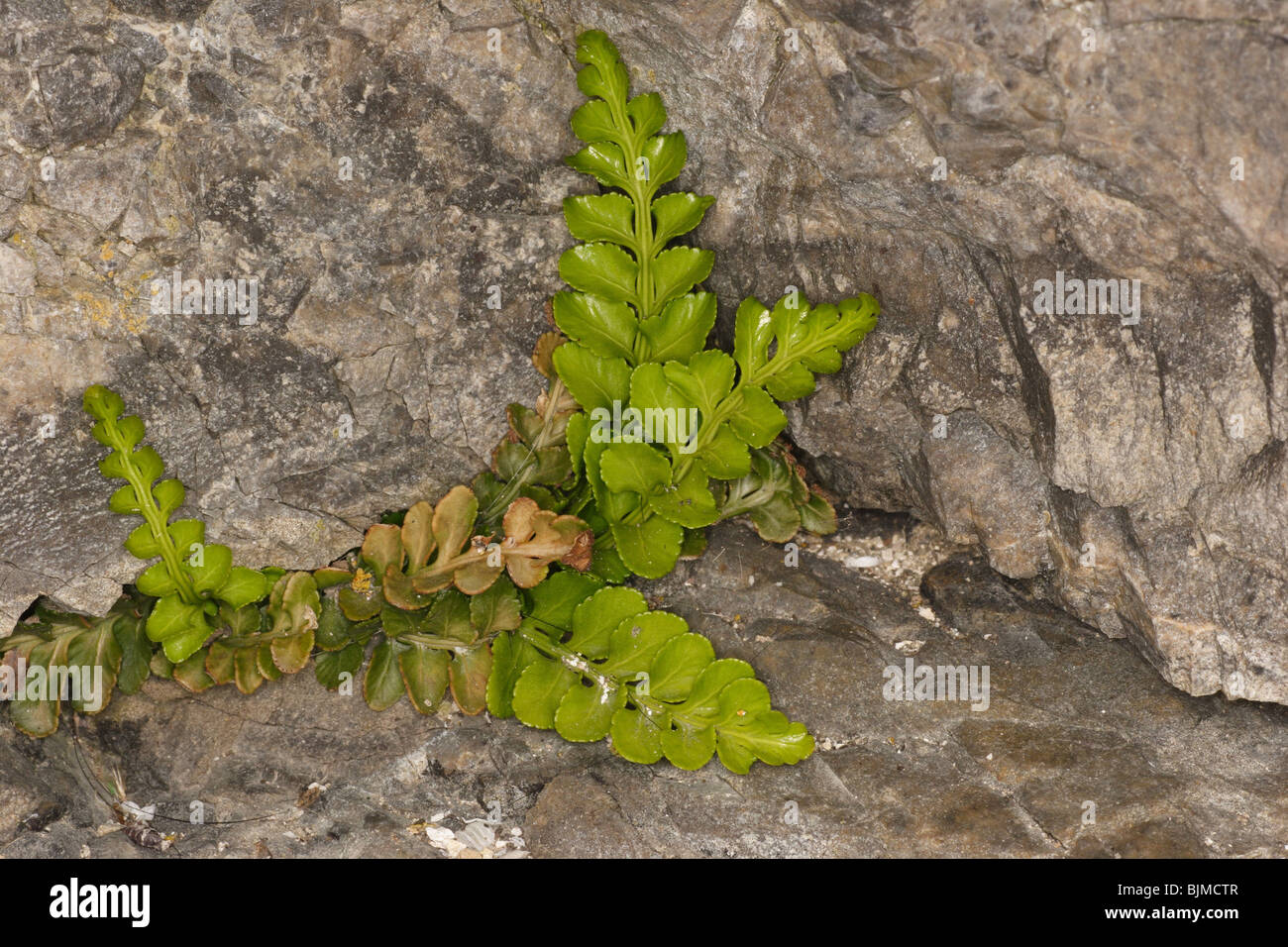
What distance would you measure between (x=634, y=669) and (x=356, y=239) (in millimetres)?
1444

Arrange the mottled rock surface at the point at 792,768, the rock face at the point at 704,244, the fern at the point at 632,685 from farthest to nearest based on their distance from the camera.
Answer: the fern at the point at 632,685, the mottled rock surface at the point at 792,768, the rock face at the point at 704,244

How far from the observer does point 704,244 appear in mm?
3395

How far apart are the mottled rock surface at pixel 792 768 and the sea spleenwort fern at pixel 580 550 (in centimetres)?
11

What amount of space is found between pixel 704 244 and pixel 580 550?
3.23 ft

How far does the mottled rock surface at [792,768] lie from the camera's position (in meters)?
2.94

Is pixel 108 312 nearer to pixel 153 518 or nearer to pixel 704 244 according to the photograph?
pixel 153 518

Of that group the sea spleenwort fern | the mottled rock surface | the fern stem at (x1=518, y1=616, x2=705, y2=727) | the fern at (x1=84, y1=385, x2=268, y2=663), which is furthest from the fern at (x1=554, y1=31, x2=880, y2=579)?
the fern at (x1=84, y1=385, x2=268, y2=663)

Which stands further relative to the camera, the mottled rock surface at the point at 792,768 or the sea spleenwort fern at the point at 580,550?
the sea spleenwort fern at the point at 580,550

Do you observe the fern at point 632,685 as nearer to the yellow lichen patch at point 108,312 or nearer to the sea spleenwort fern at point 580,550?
the sea spleenwort fern at point 580,550

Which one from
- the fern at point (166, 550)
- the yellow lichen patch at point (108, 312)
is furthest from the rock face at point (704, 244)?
the fern at point (166, 550)

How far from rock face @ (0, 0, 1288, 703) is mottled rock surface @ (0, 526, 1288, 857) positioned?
0.63 ft

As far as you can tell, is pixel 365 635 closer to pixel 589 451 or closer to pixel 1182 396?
pixel 589 451

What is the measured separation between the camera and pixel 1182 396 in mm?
2883

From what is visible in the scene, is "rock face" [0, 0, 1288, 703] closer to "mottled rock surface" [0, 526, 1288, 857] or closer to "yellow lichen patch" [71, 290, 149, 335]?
"yellow lichen patch" [71, 290, 149, 335]
